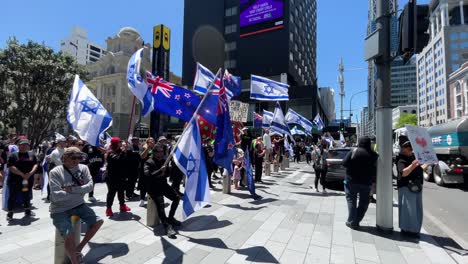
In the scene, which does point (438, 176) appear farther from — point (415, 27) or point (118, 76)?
point (118, 76)

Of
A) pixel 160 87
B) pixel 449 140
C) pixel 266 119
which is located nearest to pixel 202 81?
pixel 160 87

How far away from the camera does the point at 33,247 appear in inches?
179

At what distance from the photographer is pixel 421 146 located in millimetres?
4977

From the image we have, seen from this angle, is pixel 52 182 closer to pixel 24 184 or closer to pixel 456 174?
pixel 24 184

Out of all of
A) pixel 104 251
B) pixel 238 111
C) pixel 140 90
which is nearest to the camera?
pixel 104 251

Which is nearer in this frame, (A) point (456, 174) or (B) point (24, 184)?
(B) point (24, 184)

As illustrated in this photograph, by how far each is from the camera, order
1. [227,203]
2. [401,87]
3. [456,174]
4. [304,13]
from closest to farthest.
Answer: [227,203]
[456,174]
[304,13]
[401,87]

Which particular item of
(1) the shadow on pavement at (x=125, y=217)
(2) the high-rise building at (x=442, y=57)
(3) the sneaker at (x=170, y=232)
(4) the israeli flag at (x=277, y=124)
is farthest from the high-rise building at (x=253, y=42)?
(2) the high-rise building at (x=442, y=57)

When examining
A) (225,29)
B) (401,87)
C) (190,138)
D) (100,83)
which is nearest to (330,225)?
(190,138)

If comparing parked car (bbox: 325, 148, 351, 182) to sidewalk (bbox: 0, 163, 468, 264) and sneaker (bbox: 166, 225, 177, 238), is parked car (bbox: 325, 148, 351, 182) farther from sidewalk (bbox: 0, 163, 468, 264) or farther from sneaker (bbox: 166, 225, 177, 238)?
sneaker (bbox: 166, 225, 177, 238)

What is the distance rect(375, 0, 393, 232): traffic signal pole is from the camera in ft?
17.7

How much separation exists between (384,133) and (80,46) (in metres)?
115

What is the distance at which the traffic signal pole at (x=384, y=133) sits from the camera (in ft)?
17.7

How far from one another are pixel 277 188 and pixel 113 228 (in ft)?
20.6
